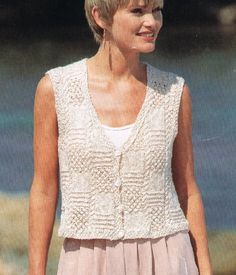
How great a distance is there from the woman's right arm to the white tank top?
0.13 meters

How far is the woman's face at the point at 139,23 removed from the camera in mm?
2717

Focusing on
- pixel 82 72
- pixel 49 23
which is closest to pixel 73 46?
pixel 49 23

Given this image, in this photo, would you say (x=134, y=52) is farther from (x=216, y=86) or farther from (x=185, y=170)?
(x=216, y=86)

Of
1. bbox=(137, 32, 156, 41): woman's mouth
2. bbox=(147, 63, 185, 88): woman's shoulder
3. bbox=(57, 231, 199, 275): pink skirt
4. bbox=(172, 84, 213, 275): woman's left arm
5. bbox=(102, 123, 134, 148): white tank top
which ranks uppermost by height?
bbox=(137, 32, 156, 41): woman's mouth

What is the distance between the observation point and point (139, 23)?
2.72m

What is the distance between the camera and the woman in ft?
8.94

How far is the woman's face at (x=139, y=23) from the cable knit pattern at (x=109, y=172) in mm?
156

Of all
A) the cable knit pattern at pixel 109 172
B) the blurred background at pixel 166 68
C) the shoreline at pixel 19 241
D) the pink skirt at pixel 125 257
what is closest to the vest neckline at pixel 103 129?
the cable knit pattern at pixel 109 172

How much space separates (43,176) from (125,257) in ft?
0.95

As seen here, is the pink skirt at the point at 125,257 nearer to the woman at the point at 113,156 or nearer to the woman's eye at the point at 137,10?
the woman at the point at 113,156

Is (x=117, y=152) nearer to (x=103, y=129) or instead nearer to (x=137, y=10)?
(x=103, y=129)

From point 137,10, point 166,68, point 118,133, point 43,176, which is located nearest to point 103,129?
point 118,133

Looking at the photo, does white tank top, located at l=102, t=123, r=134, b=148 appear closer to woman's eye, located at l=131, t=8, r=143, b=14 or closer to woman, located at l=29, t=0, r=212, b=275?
woman, located at l=29, t=0, r=212, b=275

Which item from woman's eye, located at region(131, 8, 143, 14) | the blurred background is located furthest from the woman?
the blurred background
